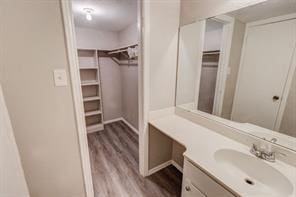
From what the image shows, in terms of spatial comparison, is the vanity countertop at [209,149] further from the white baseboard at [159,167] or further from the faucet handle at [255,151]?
the white baseboard at [159,167]

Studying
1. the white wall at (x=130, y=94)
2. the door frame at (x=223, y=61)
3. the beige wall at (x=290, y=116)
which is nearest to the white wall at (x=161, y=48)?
the door frame at (x=223, y=61)

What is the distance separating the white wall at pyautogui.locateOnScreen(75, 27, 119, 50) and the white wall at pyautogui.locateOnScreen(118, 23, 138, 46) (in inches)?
6.1

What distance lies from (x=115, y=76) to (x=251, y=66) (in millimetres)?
2667

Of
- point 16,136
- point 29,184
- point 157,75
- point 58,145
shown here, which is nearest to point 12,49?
point 16,136

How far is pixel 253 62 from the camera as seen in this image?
109 centimetres

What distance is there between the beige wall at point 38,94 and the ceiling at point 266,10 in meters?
1.36

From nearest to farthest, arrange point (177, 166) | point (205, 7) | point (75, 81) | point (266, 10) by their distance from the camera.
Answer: point (266, 10), point (75, 81), point (205, 7), point (177, 166)

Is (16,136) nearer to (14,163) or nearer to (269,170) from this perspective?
(14,163)

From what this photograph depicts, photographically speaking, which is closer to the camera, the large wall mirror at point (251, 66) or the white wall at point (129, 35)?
the large wall mirror at point (251, 66)

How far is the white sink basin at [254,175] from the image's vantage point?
2.52 ft

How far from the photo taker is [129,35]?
2.72 m

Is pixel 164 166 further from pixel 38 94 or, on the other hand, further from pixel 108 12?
pixel 108 12

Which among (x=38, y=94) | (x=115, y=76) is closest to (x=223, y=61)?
(x=38, y=94)

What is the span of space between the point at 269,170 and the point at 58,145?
1553 millimetres
